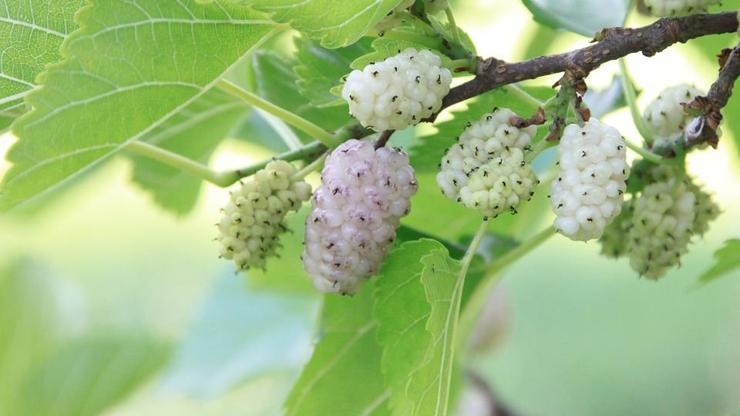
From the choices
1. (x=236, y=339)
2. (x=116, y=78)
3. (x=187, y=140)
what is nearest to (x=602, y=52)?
(x=116, y=78)

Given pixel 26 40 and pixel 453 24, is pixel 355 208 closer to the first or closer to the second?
pixel 453 24

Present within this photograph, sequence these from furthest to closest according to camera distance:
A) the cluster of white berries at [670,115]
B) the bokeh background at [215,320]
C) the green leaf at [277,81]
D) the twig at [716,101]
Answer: the bokeh background at [215,320], the green leaf at [277,81], the cluster of white berries at [670,115], the twig at [716,101]

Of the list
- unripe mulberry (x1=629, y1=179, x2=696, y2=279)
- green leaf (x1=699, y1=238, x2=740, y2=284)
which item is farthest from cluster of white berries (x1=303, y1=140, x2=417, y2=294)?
green leaf (x1=699, y1=238, x2=740, y2=284)

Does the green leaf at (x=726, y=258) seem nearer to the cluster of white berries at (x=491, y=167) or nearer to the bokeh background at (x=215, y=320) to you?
the bokeh background at (x=215, y=320)

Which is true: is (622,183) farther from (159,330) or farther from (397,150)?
(159,330)

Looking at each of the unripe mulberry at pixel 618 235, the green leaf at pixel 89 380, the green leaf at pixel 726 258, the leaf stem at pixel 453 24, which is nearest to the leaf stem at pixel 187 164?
the leaf stem at pixel 453 24

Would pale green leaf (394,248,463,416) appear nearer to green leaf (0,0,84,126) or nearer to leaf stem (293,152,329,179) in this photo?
leaf stem (293,152,329,179)
